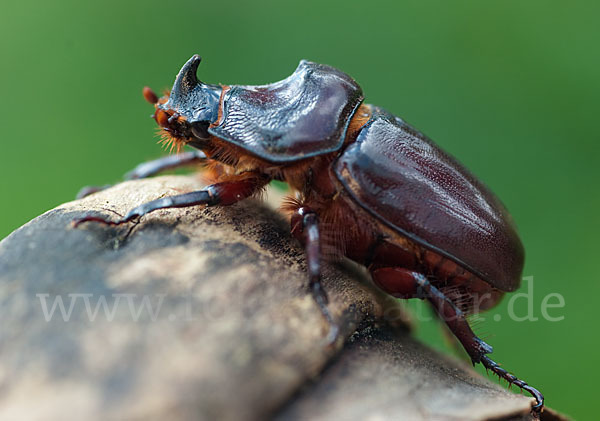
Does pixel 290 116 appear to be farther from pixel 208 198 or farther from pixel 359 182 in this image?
pixel 208 198

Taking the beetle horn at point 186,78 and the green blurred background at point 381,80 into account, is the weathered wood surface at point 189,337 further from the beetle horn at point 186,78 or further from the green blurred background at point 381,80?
the green blurred background at point 381,80

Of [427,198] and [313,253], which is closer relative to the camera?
[313,253]

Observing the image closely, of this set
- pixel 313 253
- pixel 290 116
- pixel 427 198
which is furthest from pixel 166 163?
pixel 427 198

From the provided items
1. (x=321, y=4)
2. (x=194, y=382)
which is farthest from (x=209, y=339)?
(x=321, y=4)

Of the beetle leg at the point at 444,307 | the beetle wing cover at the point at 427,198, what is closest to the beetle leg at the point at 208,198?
Answer: the beetle wing cover at the point at 427,198

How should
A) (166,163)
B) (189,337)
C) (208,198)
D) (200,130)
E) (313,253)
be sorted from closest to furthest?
(189,337) < (313,253) < (208,198) < (200,130) < (166,163)

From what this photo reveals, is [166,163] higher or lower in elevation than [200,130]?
lower

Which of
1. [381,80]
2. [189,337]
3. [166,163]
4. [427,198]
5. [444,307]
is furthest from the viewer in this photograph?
[381,80]
